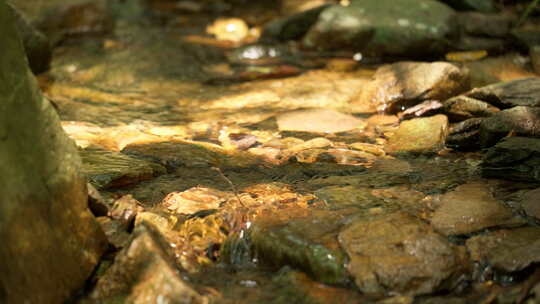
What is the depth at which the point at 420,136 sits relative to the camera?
414 cm

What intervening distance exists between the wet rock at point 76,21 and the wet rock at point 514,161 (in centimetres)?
633

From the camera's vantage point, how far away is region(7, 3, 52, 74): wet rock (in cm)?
615

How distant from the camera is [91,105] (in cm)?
531

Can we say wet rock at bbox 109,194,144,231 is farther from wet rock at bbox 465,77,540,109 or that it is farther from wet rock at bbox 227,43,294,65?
wet rock at bbox 227,43,294,65

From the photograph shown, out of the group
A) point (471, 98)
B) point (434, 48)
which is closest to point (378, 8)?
point (434, 48)

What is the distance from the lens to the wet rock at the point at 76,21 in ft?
26.5

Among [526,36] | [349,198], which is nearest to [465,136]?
[349,198]

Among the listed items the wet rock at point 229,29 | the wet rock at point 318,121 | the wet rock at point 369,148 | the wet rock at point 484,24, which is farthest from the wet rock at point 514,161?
the wet rock at point 229,29

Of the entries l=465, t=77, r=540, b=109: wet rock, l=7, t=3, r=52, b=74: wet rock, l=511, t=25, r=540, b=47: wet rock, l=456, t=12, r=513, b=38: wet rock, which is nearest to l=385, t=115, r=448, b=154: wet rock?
l=465, t=77, r=540, b=109: wet rock

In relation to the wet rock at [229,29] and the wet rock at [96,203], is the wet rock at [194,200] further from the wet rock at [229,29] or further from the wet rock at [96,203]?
the wet rock at [229,29]

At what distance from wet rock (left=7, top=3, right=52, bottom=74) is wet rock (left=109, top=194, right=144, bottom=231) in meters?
A: 3.81

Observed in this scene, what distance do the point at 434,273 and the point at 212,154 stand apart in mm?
1985

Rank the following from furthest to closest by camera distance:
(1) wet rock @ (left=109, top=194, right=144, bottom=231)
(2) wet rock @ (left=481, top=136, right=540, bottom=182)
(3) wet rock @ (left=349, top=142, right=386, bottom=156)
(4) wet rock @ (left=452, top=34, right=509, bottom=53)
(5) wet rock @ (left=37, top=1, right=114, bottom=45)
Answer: (5) wet rock @ (left=37, top=1, right=114, bottom=45) < (4) wet rock @ (left=452, top=34, right=509, bottom=53) < (3) wet rock @ (left=349, top=142, right=386, bottom=156) < (2) wet rock @ (left=481, top=136, right=540, bottom=182) < (1) wet rock @ (left=109, top=194, right=144, bottom=231)

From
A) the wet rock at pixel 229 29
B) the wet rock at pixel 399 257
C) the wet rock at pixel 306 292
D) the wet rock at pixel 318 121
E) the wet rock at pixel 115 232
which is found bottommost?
the wet rock at pixel 229 29
